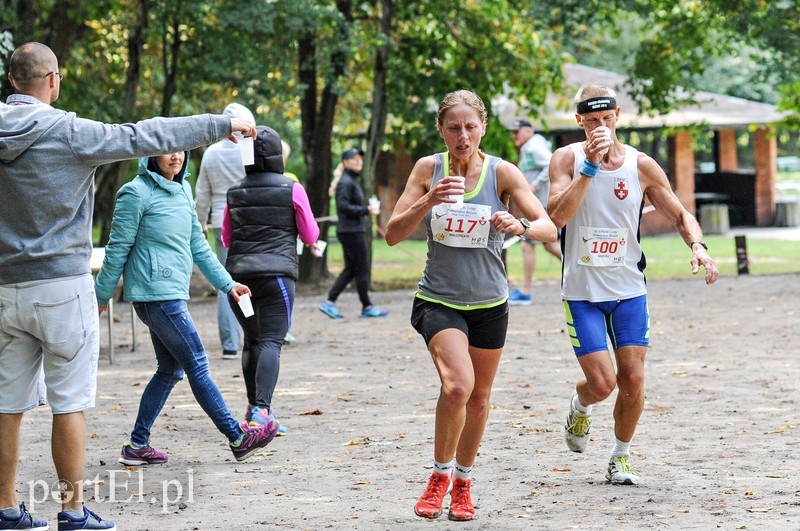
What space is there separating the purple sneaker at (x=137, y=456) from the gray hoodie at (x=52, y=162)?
2.06 meters

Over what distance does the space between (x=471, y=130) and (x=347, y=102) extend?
20776 mm

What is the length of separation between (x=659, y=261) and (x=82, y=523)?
19597mm

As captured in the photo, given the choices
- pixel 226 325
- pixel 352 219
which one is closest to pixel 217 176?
pixel 226 325

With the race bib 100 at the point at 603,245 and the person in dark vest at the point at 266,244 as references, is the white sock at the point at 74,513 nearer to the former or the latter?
the person in dark vest at the point at 266,244

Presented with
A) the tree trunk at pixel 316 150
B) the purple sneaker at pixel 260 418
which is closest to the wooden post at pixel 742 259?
the tree trunk at pixel 316 150

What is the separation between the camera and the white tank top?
634cm

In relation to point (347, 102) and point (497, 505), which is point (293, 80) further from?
point (497, 505)

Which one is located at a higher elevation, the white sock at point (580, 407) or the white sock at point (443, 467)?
the white sock at point (580, 407)

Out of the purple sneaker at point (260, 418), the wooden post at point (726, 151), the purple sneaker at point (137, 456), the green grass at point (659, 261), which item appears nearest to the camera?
the purple sneaker at point (137, 456)

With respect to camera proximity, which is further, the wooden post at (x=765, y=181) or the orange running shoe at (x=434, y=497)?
the wooden post at (x=765, y=181)

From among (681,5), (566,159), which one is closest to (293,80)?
(681,5)

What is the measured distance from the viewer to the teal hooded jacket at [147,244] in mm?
6852

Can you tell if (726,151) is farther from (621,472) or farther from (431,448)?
(621,472)

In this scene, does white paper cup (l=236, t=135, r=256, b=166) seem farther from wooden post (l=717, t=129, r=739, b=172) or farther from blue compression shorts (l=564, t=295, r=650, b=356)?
wooden post (l=717, t=129, r=739, b=172)
